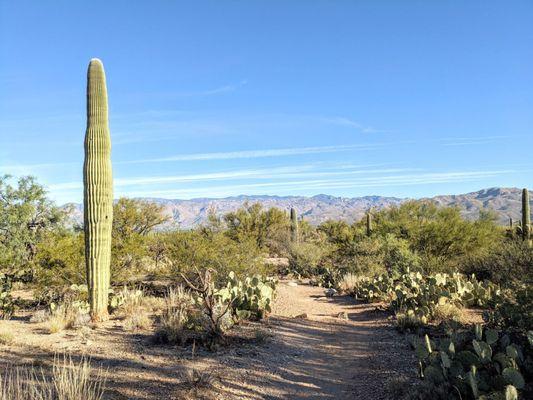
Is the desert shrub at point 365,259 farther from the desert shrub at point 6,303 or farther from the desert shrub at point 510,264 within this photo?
the desert shrub at point 6,303

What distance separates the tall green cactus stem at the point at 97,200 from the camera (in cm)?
953

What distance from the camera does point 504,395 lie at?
12.9 feet

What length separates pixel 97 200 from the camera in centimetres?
966

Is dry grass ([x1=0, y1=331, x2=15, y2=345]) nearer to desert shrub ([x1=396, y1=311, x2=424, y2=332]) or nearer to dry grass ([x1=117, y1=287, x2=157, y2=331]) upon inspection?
dry grass ([x1=117, y1=287, x2=157, y2=331])

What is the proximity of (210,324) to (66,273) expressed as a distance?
5.87 meters

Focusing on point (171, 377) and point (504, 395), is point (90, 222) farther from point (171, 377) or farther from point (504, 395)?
point (504, 395)

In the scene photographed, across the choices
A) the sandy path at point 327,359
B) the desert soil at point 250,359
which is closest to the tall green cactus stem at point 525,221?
the sandy path at point 327,359

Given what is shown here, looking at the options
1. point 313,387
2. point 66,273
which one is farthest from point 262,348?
point 66,273

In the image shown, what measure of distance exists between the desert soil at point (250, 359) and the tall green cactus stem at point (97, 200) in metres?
0.89

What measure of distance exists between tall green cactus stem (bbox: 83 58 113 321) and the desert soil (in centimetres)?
89

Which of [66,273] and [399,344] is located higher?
[66,273]

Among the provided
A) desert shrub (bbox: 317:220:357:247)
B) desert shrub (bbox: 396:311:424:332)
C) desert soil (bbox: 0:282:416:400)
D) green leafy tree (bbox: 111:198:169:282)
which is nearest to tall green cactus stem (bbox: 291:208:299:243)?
desert shrub (bbox: 317:220:357:247)

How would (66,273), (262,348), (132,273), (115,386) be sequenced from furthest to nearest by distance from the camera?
1. (132,273)
2. (66,273)
3. (262,348)
4. (115,386)

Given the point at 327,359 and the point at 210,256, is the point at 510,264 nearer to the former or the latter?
the point at 327,359
